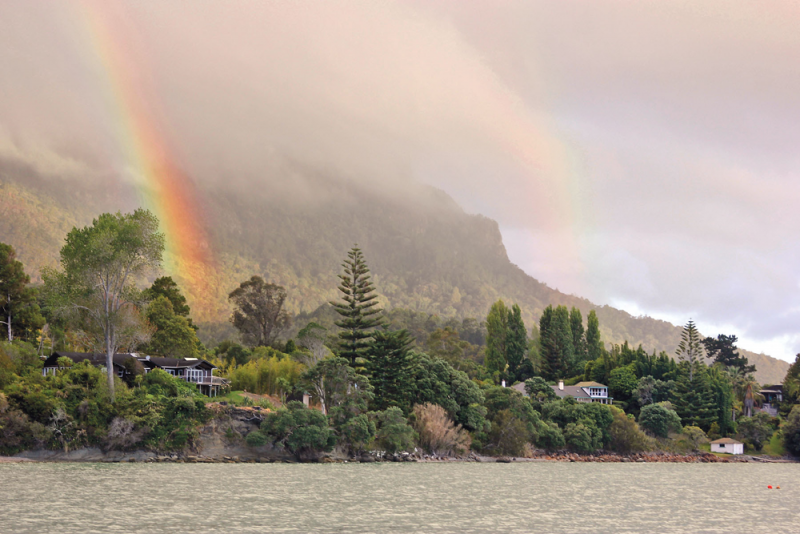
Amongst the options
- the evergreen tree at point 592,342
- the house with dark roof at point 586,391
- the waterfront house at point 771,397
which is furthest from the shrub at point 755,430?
the evergreen tree at point 592,342

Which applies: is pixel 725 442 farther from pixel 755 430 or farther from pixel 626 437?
pixel 626 437

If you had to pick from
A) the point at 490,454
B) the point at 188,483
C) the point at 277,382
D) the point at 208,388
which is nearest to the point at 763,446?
the point at 490,454

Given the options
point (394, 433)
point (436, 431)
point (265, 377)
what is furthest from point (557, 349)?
point (394, 433)

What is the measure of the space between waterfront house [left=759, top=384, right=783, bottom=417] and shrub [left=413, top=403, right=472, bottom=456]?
77.8 metres

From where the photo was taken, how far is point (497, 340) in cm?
13638

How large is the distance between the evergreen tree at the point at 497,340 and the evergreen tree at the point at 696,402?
33.0 metres

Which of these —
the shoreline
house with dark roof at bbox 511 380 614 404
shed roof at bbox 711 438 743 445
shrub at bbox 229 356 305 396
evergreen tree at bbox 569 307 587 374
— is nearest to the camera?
the shoreline

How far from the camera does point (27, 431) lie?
57469 mm

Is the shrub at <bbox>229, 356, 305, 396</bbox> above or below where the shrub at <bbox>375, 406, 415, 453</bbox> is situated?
above

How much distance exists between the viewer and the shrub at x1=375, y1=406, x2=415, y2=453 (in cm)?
7119

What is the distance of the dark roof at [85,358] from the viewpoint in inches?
2717

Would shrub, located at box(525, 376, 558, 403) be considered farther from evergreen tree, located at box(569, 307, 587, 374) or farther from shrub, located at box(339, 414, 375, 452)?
evergreen tree, located at box(569, 307, 587, 374)

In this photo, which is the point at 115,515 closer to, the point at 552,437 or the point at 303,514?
the point at 303,514

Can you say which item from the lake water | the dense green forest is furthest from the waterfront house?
the lake water
